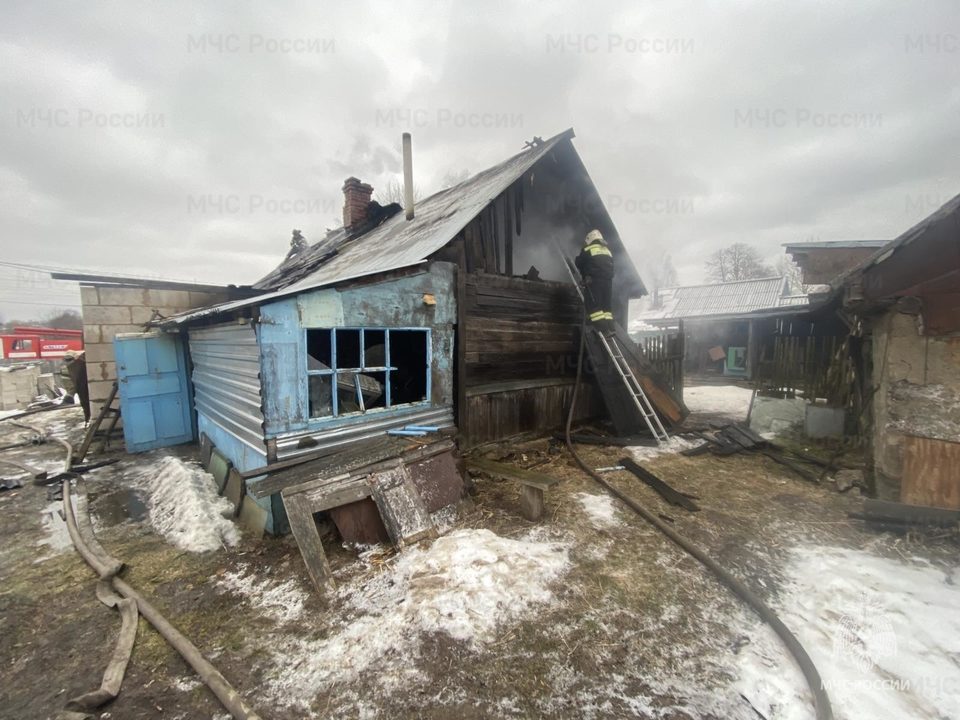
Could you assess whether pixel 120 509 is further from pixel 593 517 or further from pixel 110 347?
pixel 593 517

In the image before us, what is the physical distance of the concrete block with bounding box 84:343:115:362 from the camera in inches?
340

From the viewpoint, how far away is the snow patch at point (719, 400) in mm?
11141

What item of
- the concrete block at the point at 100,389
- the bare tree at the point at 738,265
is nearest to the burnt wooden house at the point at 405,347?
the concrete block at the point at 100,389

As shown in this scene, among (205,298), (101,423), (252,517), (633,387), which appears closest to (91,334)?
(101,423)

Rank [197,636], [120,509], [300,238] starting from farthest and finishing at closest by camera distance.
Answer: [300,238]
[120,509]
[197,636]

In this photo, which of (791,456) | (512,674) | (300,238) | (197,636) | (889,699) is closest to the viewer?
(889,699)

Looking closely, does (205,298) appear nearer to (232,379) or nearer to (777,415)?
(232,379)

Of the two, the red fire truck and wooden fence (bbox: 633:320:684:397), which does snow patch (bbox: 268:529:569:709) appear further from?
the red fire truck

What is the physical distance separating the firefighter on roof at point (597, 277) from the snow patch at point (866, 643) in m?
5.70

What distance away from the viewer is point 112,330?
8727 mm

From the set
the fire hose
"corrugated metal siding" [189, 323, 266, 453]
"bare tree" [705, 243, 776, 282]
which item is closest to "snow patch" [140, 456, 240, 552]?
the fire hose

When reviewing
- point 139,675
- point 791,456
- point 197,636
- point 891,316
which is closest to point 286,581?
point 197,636

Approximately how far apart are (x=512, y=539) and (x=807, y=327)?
48.7 ft

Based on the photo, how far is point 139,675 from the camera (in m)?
2.85
